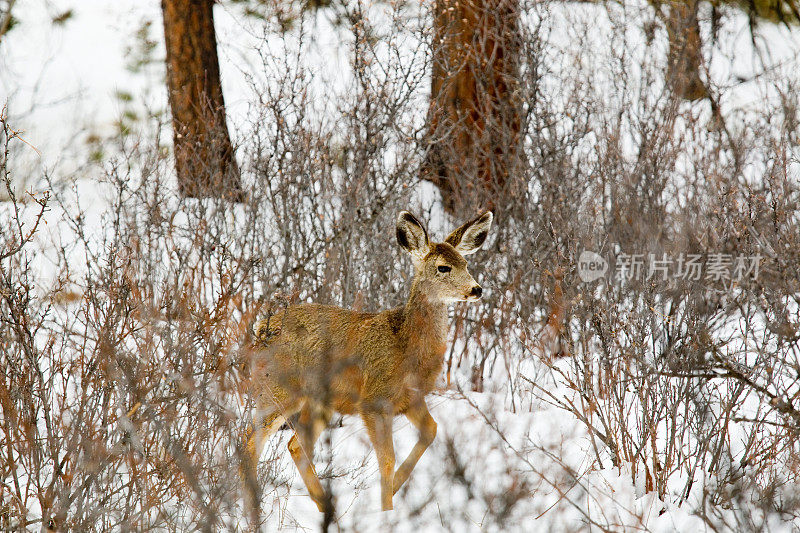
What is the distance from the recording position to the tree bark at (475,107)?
779 cm

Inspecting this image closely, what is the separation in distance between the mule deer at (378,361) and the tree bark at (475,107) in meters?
2.53

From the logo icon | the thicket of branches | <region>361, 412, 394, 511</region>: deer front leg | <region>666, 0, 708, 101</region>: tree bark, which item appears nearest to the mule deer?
<region>361, 412, 394, 511</region>: deer front leg

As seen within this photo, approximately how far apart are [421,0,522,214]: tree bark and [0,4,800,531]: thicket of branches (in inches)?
11.3

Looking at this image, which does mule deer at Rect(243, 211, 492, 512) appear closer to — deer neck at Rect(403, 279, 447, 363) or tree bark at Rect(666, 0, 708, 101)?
deer neck at Rect(403, 279, 447, 363)

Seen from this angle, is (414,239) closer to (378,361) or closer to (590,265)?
(378,361)

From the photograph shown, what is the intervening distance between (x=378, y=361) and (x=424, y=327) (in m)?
0.29

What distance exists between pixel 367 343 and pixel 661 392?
4.96 ft

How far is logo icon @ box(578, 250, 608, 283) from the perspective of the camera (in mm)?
5609

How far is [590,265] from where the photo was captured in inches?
222

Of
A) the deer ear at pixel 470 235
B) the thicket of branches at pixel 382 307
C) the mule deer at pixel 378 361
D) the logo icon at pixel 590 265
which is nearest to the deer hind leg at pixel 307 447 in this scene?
the mule deer at pixel 378 361

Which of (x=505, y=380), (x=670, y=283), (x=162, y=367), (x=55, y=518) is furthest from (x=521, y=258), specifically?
(x=55, y=518)

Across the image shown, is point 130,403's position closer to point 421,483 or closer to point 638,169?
A: point 421,483

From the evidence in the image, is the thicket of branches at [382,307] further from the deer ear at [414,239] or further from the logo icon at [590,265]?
the deer ear at [414,239]

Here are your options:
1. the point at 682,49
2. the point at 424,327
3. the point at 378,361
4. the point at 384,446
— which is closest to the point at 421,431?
the point at 384,446
